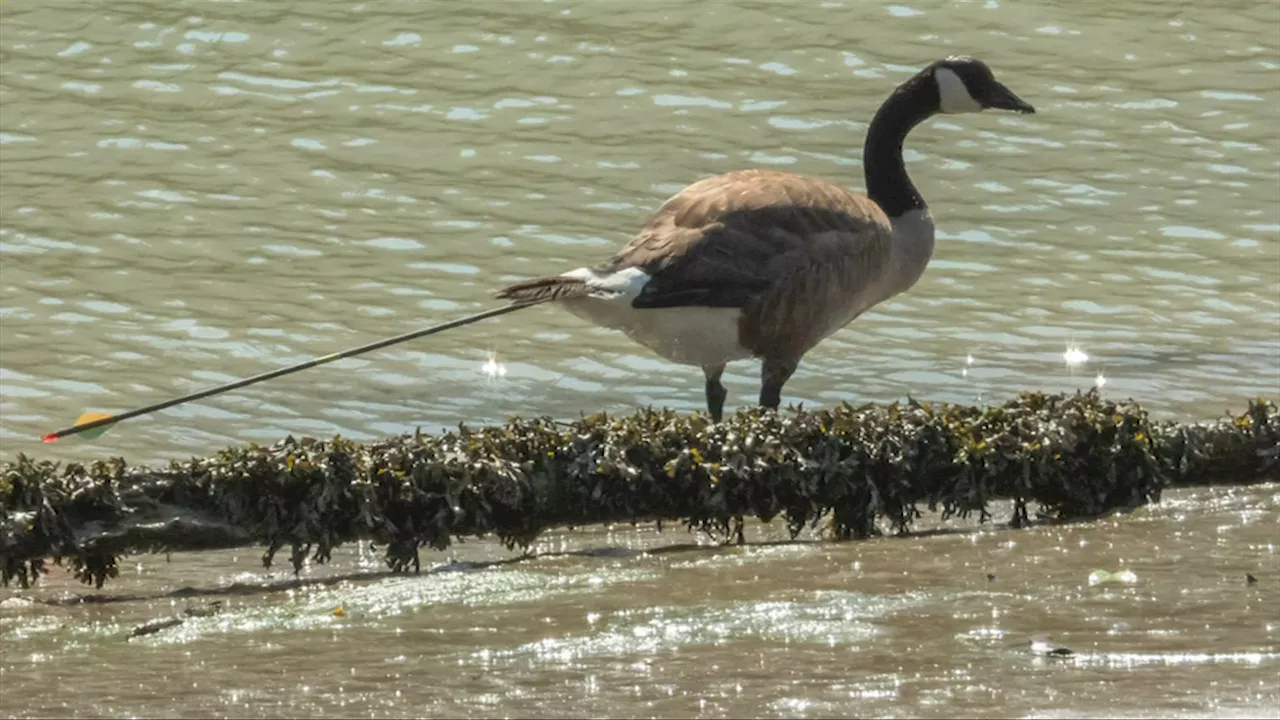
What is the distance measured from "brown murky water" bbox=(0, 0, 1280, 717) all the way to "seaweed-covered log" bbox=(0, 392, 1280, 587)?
19 cm

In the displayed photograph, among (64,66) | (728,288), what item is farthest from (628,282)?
(64,66)

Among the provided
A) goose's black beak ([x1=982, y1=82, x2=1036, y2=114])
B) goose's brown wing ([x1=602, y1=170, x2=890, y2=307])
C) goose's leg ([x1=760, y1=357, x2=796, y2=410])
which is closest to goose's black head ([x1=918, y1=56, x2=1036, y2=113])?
goose's black beak ([x1=982, y1=82, x2=1036, y2=114])

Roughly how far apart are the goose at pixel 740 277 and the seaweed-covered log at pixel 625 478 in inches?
64.3

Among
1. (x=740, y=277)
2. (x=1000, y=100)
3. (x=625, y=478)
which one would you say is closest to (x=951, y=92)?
(x=1000, y=100)

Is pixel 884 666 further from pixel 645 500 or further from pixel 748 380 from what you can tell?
pixel 748 380

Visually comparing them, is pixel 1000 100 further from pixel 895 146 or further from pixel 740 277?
pixel 740 277

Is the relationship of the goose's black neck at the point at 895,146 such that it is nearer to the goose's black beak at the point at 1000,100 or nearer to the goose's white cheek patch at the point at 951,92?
the goose's white cheek patch at the point at 951,92

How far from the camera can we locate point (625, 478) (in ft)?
26.5

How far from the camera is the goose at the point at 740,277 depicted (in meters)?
10.2

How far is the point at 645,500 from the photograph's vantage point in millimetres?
8156

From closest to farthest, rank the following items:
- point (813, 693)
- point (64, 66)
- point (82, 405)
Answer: point (813, 693) < point (82, 405) < point (64, 66)

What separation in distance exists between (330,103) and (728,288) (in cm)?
862

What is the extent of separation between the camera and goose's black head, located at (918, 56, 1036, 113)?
12539 millimetres

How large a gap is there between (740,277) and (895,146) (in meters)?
2.30
